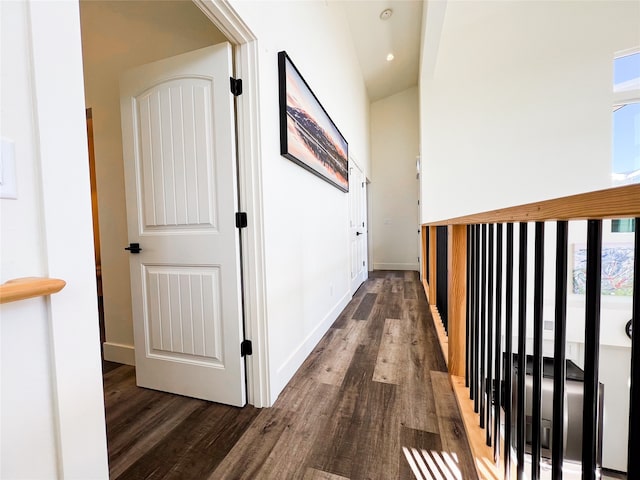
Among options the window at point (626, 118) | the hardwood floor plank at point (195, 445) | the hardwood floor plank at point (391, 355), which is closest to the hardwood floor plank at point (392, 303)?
the hardwood floor plank at point (391, 355)

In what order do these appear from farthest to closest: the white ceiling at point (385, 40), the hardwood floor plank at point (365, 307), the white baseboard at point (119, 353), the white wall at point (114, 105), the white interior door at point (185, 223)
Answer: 1. the white ceiling at point (385, 40)
2. the hardwood floor plank at point (365, 307)
3. the white baseboard at point (119, 353)
4. the white wall at point (114, 105)
5. the white interior door at point (185, 223)

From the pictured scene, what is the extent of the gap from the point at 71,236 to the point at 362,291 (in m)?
3.73

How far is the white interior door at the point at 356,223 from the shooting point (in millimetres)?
3852

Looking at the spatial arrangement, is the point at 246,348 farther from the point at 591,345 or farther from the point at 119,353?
the point at 591,345

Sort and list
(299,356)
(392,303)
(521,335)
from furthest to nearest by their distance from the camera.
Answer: (392,303), (299,356), (521,335)

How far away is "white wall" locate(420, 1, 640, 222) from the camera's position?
3887mm

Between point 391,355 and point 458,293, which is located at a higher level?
point 458,293

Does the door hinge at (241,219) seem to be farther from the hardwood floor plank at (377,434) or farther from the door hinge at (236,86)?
the hardwood floor plank at (377,434)

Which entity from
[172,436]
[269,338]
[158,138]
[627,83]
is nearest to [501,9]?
[627,83]

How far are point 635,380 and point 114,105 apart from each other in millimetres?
2645

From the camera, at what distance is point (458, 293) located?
5.13 ft

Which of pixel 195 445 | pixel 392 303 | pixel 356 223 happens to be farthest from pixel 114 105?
pixel 392 303

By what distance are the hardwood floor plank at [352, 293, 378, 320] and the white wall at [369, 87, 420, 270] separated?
236 cm

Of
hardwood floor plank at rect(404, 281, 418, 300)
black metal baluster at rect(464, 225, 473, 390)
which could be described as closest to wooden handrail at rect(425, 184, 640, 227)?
black metal baluster at rect(464, 225, 473, 390)
